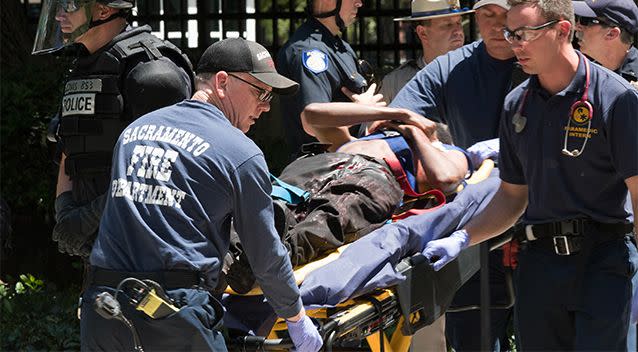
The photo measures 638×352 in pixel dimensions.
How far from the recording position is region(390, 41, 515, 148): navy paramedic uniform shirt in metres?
5.88

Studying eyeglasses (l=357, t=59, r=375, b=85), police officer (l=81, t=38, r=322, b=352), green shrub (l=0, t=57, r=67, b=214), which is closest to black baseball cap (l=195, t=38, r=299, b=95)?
police officer (l=81, t=38, r=322, b=352)

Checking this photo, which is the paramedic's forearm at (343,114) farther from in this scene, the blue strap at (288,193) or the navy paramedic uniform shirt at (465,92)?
the blue strap at (288,193)

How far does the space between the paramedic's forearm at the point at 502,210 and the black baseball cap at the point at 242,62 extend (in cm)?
118

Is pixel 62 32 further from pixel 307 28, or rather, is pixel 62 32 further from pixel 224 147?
pixel 307 28

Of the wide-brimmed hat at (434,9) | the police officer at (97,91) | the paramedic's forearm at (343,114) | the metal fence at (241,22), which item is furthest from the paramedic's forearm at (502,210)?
the metal fence at (241,22)

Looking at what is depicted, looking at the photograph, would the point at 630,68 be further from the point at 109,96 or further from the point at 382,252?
the point at 109,96

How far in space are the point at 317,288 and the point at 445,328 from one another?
1.75 metres

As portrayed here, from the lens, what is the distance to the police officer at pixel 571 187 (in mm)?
4500

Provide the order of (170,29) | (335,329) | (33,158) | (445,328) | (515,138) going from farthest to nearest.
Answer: (170,29)
(33,158)
(445,328)
(515,138)
(335,329)

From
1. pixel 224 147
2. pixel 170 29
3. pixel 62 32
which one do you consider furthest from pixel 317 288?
pixel 170 29

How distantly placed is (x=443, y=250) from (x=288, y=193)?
684 millimetres

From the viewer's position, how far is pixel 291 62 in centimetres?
624

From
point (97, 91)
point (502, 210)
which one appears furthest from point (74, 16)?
point (502, 210)

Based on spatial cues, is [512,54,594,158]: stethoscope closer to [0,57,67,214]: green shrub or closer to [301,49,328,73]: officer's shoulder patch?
[301,49,328,73]: officer's shoulder patch
